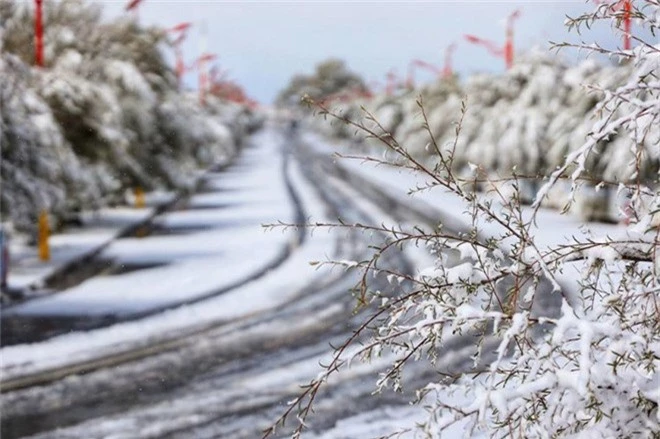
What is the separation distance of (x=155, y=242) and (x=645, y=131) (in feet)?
64.1

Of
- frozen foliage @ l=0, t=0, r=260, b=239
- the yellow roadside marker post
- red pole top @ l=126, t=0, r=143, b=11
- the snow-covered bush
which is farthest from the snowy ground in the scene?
red pole top @ l=126, t=0, r=143, b=11

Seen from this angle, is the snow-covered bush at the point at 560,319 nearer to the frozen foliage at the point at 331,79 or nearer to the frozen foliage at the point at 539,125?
the frozen foliage at the point at 539,125

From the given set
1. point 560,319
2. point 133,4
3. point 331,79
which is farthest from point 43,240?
point 331,79

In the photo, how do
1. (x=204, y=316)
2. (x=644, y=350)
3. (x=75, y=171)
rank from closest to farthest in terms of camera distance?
(x=644, y=350), (x=204, y=316), (x=75, y=171)

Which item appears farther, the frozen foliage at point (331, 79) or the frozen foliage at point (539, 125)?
the frozen foliage at point (331, 79)

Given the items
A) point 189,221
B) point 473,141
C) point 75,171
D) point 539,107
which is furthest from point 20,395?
point 473,141

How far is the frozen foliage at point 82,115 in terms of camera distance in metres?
14.6

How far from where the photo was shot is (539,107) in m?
28.5

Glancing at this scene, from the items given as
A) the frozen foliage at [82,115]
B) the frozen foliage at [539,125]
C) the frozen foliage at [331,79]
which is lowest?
the frozen foliage at [331,79]

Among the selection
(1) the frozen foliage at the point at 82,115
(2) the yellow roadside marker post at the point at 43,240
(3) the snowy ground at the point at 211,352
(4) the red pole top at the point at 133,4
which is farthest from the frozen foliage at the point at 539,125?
(2) the yellow roadside marker post at the point at 43,240

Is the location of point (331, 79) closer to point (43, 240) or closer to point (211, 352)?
point (43, 240)

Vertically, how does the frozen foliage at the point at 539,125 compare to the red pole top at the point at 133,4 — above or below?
below

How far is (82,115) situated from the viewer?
62.1ft

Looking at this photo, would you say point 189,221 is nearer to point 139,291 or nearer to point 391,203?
point 391,203
